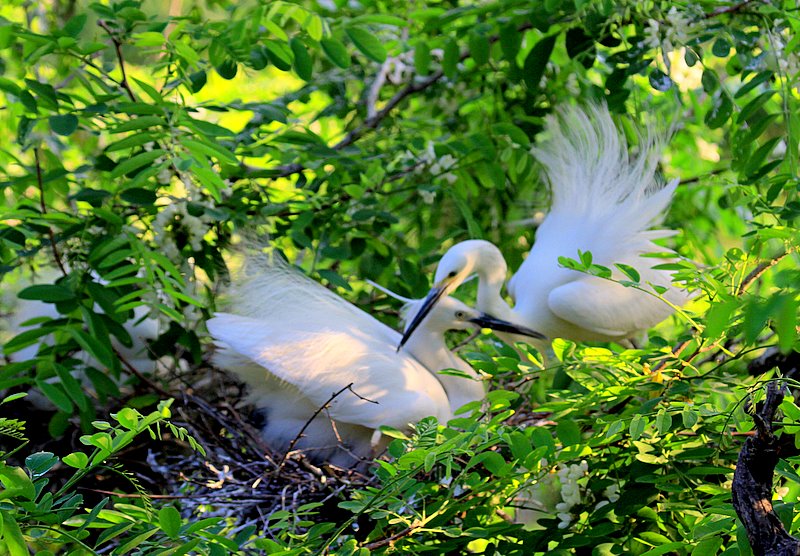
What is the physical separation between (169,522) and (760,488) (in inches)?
23.6

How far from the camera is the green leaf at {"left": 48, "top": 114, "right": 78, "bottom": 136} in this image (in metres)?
1.71

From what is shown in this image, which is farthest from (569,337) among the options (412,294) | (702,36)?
(702,36)

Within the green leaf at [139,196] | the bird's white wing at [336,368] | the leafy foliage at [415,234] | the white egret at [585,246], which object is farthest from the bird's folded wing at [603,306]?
the green leaf at [139,196]

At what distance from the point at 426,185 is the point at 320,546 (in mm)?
1082

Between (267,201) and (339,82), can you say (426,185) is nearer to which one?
(267,201)

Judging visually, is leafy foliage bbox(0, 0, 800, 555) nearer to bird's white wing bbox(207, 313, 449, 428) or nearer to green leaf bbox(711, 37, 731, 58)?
green leaf bbox(711, 37, 731, 58)

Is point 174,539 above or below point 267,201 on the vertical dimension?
below

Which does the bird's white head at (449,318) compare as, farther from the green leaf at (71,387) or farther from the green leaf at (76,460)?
the green leaf at (76,460)

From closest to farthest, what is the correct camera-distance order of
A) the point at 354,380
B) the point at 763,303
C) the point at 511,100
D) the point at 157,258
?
the point at 763,303, the point at 157,258, the point at 354,380, the point at 511,100

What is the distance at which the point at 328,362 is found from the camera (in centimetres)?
183

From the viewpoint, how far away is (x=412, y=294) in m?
2.19

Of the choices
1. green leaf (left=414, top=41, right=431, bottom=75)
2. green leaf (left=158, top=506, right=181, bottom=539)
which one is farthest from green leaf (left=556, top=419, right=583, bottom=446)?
green leaf (left=414, top=41, right=431, bottom=75)

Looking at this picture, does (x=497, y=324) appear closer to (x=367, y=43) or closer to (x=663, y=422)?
(x=367, y=43)

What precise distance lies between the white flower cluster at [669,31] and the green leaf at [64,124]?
3.56 feet
